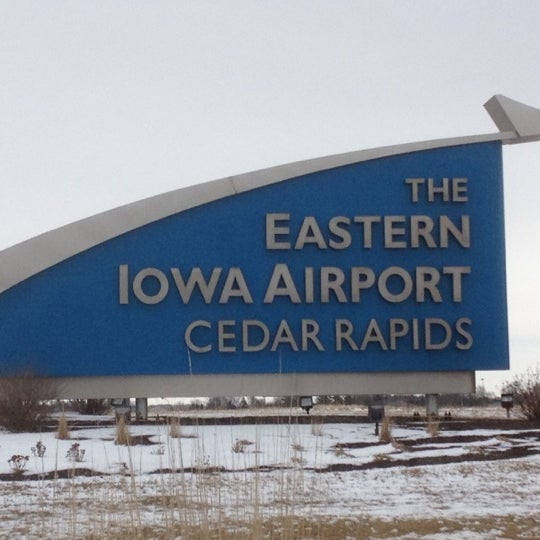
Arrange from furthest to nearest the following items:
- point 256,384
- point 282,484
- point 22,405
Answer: point 256,384 < point 22,405 < point 282,484

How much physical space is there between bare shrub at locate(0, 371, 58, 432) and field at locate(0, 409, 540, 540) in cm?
96

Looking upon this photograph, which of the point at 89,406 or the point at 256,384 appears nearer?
the point at 256,384

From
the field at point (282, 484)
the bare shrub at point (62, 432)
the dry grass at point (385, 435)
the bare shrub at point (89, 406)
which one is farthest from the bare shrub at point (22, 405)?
the bare shrub at point (89, 406)

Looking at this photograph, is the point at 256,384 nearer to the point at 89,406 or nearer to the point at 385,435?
the point at 385,435

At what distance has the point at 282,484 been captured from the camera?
873cm

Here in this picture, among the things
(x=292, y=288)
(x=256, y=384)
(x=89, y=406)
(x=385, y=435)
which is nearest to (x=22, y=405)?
(x=256, y=384)

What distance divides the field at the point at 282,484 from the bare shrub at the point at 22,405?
962 millimetres

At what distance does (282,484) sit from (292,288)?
57.4 ft

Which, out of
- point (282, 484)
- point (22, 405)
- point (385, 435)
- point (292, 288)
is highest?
point (292, 288)

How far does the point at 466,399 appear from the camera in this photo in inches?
2179

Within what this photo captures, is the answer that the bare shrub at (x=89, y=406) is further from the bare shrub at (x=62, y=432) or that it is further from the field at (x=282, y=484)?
the bare shrub at (x=62, y=432)

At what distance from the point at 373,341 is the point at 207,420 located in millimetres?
4604

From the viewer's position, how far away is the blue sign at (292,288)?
25953mm

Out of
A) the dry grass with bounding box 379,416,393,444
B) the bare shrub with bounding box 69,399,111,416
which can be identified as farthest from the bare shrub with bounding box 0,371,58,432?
the bare shrub with bounding box 69,399,111,416
